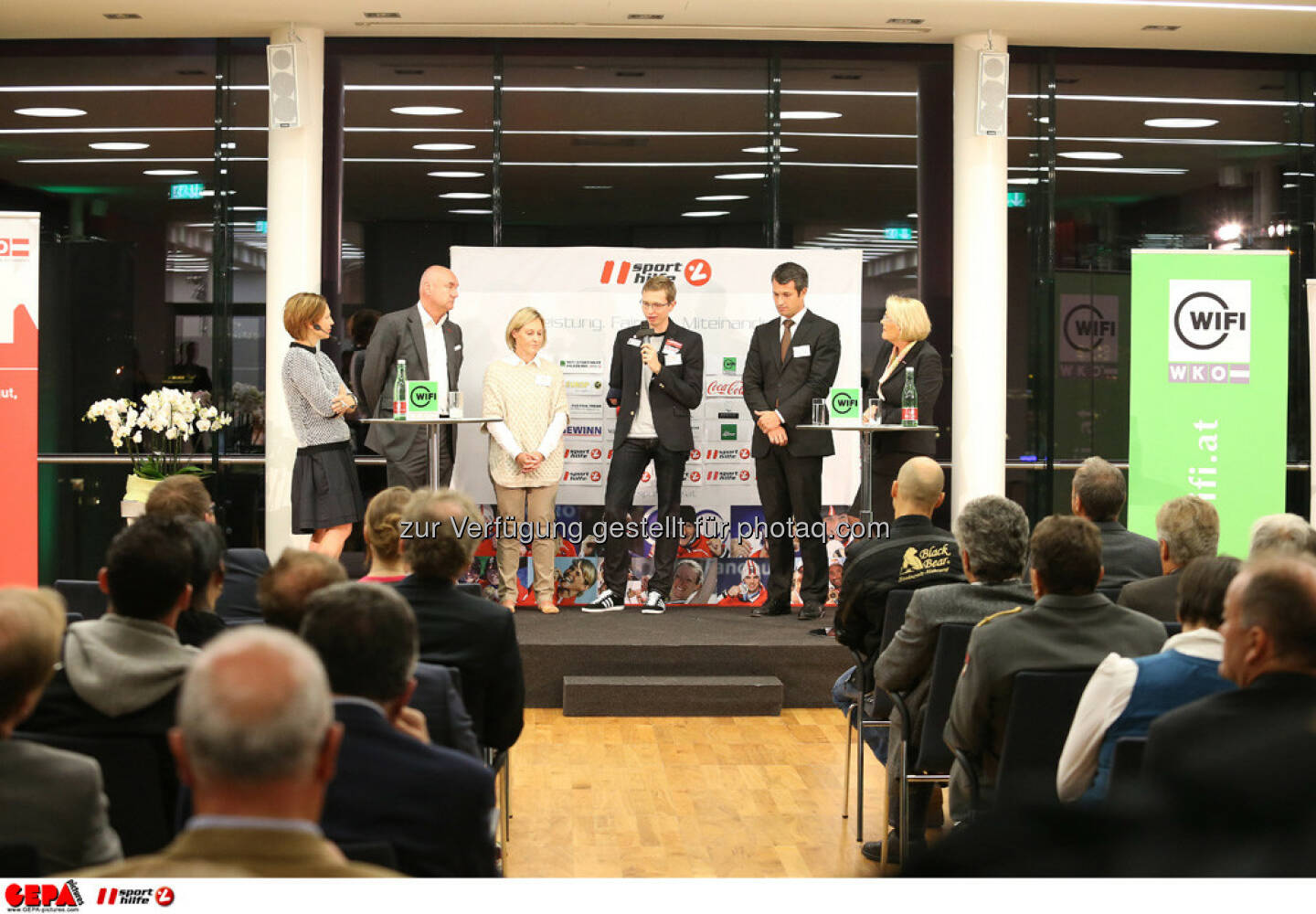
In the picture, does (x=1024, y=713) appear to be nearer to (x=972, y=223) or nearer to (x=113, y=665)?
(x=113, y=665)

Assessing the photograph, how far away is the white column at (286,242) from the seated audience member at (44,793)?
6228 millimetres

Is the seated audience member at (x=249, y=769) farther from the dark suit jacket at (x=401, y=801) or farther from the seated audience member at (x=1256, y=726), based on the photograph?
the seated audience member at (x=1256, y=726)

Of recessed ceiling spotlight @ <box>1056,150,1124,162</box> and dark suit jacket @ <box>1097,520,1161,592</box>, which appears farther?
recessed ceiling spotlight @ <box>1056,150,1124,162</box>

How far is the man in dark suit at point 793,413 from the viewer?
7.53 m

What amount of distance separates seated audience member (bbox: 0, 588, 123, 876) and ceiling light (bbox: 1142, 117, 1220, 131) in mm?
8484

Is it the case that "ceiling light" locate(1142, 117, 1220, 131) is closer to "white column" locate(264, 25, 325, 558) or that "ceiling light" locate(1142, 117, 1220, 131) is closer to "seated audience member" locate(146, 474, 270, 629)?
"white column" locate(264, 25, 325, 558)

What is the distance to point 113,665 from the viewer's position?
280 centimetres

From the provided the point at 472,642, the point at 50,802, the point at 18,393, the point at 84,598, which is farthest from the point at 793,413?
the point at 50,802

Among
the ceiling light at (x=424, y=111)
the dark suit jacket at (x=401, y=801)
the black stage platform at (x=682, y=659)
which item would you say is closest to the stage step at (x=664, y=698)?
the black stage platform at (x=682, y=659)

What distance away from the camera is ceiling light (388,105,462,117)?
878 cm

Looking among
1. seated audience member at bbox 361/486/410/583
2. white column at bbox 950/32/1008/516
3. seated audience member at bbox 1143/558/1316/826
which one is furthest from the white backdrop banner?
seated audience member at bbox 1143/558/1316/826
